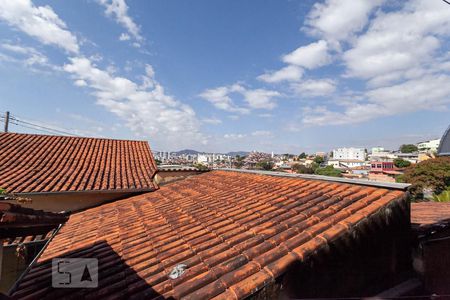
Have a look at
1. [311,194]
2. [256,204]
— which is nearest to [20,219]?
[256,204]

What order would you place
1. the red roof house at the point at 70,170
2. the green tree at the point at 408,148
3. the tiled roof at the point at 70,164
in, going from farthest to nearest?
the green tree at the point at 408,148
the tiled roof at the point at 70,164
the red roof house at the point at 70,170

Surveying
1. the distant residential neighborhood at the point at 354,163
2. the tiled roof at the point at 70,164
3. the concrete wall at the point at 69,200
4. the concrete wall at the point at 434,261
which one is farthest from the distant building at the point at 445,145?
the distant residential neighborhood at the point at 354,163

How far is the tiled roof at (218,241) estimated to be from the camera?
101 inches

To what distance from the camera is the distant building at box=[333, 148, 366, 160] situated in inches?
5842

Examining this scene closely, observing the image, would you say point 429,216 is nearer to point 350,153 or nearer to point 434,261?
point 434,261

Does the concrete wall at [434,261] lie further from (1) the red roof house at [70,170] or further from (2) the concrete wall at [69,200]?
(2) the concrete wall at [69,200]

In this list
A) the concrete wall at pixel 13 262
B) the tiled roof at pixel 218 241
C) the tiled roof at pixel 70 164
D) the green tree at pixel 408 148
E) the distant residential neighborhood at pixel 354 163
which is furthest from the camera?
the green tree at pixel 408 148

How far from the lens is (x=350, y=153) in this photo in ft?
506

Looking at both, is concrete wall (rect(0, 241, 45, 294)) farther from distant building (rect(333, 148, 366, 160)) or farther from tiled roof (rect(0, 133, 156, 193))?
distant building (rect(333, 148, 366, 160))

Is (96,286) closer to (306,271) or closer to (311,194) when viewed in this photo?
(306,271)

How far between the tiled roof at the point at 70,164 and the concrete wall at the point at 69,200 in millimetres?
284

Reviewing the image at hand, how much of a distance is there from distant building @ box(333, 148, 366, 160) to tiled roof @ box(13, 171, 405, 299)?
161885mm

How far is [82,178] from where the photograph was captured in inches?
380

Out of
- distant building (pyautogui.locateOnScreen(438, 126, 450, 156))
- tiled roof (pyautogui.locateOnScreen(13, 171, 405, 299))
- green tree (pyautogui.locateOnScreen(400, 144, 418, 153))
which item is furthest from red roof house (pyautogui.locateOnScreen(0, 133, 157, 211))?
green tree (pyautogui.locateOnScreen(400, 144, 418, 153))
